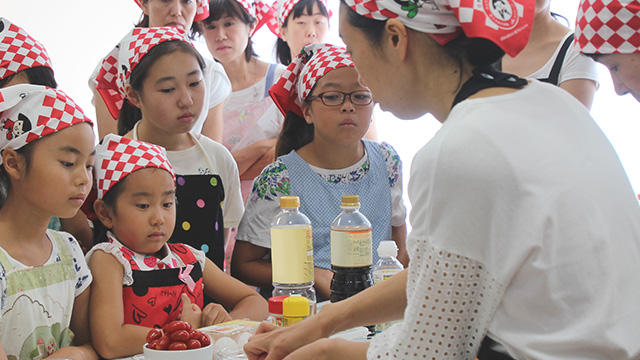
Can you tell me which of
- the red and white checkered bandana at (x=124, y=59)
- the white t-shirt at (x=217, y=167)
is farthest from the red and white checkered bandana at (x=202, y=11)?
the white t-shirt at (x=217, y=167)

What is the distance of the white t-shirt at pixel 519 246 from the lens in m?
0.95

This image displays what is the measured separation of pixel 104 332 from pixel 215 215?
769 mm

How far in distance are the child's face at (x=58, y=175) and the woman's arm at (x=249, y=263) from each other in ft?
2.76

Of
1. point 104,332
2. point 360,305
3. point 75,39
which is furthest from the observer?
point 75,39

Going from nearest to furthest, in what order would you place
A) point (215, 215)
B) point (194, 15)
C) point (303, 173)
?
1. point (215, 215)
2. point (303, 173)
3. point (194, 15)

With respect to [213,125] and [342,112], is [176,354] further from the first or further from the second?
[213,125]

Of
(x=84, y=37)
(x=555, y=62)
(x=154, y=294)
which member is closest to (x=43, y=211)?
(x=154, y=294)

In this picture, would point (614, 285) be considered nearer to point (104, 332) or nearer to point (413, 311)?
point (413, 311)

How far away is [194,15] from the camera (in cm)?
308

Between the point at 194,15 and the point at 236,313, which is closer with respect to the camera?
the point at 236,313

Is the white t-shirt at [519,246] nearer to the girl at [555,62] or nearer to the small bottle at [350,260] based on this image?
the small bottle at [350,260]

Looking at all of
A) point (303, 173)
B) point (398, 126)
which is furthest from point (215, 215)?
point (398, 126)

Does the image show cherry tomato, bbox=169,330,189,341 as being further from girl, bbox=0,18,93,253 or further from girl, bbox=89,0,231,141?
girl, bbox=89,0,231,141

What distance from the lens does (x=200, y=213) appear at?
2.41m
